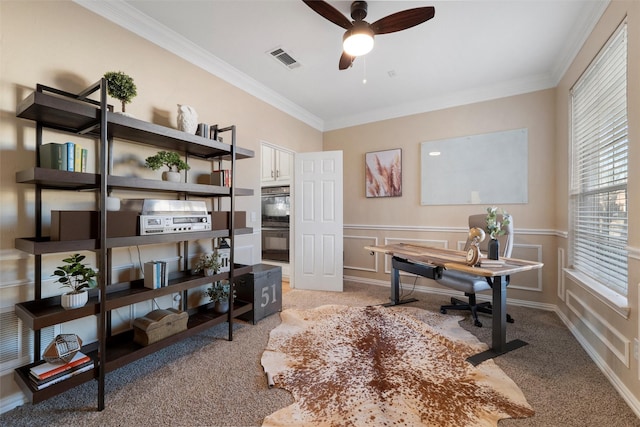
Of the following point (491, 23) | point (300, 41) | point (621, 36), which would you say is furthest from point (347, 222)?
point (621, 36)

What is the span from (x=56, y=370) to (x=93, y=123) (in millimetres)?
1459

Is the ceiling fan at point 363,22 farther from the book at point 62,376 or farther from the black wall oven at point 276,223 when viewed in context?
the black wall oven at point 276,223

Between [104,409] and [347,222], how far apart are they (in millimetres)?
3624

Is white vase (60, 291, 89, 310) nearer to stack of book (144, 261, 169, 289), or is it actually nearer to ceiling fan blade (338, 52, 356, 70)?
stack of book (144, 261, 169, 289)

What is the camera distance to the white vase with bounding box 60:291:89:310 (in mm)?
1538

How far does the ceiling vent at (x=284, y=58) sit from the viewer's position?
8.92 feet

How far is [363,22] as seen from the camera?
80.3 inches

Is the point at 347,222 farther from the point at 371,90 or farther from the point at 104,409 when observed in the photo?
the point at 104,409

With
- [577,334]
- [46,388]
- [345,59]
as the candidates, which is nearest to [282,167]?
[345,59]

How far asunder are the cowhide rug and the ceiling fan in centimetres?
244

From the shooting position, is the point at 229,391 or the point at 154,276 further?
the point at 154,276

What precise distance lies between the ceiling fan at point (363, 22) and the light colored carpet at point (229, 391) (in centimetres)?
252

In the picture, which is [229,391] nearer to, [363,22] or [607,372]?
[607,372]

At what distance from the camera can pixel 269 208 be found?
483 centimetres
